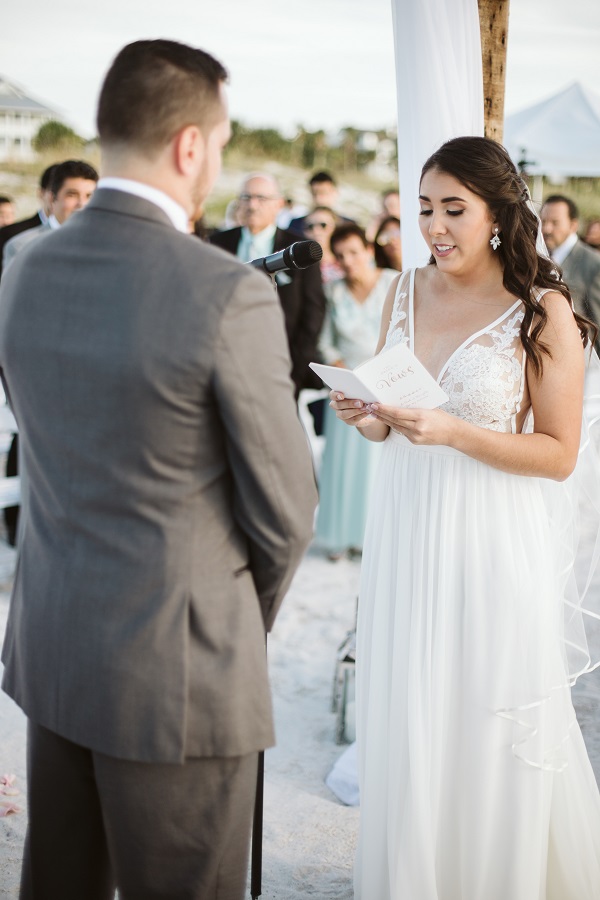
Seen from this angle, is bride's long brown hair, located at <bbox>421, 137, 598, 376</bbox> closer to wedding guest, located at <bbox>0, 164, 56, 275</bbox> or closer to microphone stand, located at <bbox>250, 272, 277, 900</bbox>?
microphone stand, located at <bbox>250, 272, 277, 900</bbox>

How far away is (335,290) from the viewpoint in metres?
6.43

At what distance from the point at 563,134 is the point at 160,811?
45.0 ft

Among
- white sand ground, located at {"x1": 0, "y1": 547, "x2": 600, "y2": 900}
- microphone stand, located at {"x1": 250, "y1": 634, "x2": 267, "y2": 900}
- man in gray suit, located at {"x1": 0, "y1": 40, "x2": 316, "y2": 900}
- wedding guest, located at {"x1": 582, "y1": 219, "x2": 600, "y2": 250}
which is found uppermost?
wedding guest, located at {"x1": 582, "y1": 219, "x2": 600, "y2": 250}

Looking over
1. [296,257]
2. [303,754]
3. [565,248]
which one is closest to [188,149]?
[296,257]

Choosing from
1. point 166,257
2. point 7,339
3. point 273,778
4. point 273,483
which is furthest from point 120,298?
point 273,778

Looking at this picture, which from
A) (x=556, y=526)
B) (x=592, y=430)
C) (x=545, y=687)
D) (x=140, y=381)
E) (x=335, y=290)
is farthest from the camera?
(x=335, y=290)

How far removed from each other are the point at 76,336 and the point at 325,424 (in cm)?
538

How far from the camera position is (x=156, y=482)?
1.52 meters

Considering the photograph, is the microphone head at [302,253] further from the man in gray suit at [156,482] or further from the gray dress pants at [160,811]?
the gray dress pants at [160,811]

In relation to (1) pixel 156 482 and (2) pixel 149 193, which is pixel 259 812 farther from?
(2) pixel 149 193

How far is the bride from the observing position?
2500 mm

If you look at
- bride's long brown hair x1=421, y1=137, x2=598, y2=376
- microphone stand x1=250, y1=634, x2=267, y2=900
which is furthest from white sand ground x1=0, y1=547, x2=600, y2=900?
bride's long brown hair x1=421, y1=137, x2=598, y2=376

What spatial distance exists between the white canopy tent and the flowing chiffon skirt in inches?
454

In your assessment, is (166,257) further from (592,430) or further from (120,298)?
(592,430)
